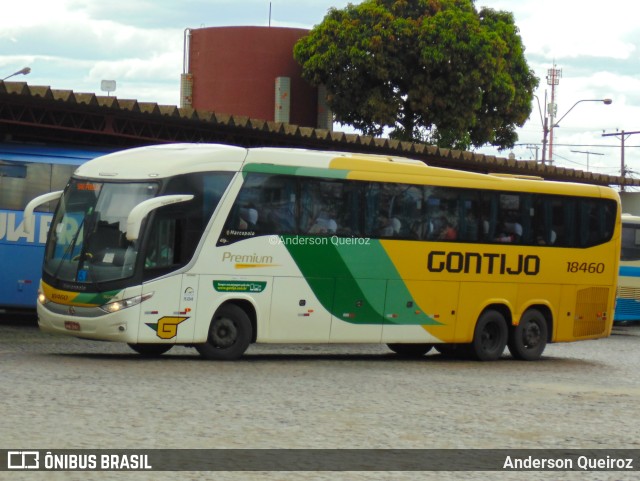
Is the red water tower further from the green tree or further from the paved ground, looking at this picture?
the paved ground

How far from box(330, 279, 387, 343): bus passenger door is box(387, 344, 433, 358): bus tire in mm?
2401

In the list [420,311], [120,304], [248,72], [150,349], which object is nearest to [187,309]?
[120,304]

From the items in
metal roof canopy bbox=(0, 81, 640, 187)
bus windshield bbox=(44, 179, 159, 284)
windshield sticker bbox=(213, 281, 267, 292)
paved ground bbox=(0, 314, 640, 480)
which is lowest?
paved ground bbox=(0, 314, 640, 480)

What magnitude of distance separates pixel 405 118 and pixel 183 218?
4282cm

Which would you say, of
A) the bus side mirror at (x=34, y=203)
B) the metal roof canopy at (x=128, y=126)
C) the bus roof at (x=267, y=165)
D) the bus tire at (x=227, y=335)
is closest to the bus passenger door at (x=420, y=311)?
the bus roof at (x=267, y=165)

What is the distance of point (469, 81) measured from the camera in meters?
58.7

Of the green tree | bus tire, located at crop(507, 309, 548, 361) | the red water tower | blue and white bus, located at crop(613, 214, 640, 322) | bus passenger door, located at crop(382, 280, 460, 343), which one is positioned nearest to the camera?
bus passenger door, located at crop(382, 280, 460, 343)

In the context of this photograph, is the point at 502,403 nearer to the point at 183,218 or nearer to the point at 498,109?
the point at 183,218

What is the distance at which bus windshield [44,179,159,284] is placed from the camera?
17422 millimetres

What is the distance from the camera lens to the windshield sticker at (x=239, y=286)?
18109 mm

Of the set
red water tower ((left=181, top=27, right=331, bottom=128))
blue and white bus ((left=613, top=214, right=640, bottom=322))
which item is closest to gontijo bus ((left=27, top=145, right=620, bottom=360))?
blue and white bus ((left=613, top=214, right=640, bottom=322))

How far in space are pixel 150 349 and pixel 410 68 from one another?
42.2 m

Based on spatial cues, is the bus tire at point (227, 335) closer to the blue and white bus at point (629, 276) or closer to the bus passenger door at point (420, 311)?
the bus passenger door at point (420, 311)

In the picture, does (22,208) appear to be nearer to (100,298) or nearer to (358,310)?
(100,298)
